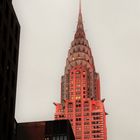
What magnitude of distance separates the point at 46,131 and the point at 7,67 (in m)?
68.1

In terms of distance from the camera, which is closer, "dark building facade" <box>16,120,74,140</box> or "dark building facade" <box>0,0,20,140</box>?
"dark building facade" <box>0,0,20,140</box>

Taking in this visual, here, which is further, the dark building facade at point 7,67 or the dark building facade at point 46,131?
the dark building facade at point 46,131

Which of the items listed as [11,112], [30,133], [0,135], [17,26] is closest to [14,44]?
[17,26]

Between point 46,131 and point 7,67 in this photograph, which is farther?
point 46,131

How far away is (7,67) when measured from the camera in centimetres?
8069

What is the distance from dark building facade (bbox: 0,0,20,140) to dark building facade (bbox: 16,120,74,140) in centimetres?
5971

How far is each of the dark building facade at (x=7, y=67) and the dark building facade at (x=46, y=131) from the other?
5971cm

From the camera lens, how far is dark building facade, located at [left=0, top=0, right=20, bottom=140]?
3017 inches

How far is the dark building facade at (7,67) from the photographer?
3017 inches

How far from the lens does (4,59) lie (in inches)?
3098

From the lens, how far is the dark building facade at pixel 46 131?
14250cm

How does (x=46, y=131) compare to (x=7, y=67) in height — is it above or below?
below

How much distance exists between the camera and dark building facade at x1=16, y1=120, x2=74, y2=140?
142 metres

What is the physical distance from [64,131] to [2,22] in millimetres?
70325
